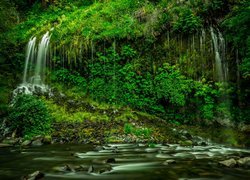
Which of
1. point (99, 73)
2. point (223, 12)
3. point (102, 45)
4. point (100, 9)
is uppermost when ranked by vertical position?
point (100, 9)

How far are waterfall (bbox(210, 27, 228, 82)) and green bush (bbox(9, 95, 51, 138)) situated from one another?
814 cm

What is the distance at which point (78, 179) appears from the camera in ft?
16.0

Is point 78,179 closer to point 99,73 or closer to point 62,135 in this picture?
point 62,135

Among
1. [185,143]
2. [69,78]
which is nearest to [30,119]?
[69,78]

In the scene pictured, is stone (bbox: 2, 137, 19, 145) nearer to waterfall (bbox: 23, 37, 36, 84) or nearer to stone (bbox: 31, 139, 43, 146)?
stone (bbox: 31, 139, 43, 146)

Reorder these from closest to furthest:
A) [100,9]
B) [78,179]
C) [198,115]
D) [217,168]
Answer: [78,179] < [217,168] < [198,115] < [100,9]

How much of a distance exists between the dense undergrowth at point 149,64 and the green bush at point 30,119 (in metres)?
0.68

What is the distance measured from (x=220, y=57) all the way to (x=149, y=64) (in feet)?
11.5

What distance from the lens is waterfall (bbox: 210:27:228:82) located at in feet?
46.1

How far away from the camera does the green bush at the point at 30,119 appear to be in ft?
37.3

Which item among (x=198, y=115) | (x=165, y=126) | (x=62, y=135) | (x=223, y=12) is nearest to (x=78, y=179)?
(x=62, y=135)

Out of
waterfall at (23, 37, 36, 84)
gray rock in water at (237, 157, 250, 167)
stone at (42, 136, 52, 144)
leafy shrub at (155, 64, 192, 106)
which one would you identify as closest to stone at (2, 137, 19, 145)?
stone at (42, 136, 52, 144)

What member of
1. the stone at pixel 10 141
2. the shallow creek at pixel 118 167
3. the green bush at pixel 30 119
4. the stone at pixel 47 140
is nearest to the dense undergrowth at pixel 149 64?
the green bush at pixel 30 119

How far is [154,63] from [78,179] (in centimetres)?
1096
